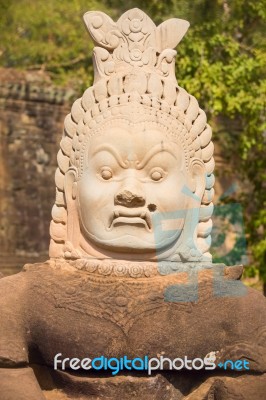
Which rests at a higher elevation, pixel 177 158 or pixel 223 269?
pixel 177 158

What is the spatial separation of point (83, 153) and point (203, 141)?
641 millimetres

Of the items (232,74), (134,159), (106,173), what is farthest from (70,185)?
(232,74)

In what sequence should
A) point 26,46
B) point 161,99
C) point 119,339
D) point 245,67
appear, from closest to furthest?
point 119,339 < point 161,99 < point 245,67 < point 26,46

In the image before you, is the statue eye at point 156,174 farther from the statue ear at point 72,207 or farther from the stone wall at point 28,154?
the stone wall at point 28,154

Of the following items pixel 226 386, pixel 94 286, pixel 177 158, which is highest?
pixel 177 158

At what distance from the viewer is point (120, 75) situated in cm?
663

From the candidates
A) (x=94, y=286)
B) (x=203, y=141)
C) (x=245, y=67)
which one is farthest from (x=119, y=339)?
(x=245, y=67)

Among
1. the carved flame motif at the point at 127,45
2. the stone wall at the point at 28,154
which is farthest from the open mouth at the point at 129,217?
the stone wall at the point at 28,154

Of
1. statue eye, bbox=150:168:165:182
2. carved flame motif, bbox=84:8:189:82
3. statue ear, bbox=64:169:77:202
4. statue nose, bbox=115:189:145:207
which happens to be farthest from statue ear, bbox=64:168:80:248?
carved flame motif, bbox=84:8:189:82

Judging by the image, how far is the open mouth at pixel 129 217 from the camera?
6340 mm

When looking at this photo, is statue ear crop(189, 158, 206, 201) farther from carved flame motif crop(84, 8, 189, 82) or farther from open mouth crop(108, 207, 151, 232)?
carved flame motif crop(84, 8, 189, 82)

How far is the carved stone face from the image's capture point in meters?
6.36

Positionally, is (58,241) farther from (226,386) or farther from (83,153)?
(226,386)

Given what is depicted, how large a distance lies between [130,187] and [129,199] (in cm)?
6
